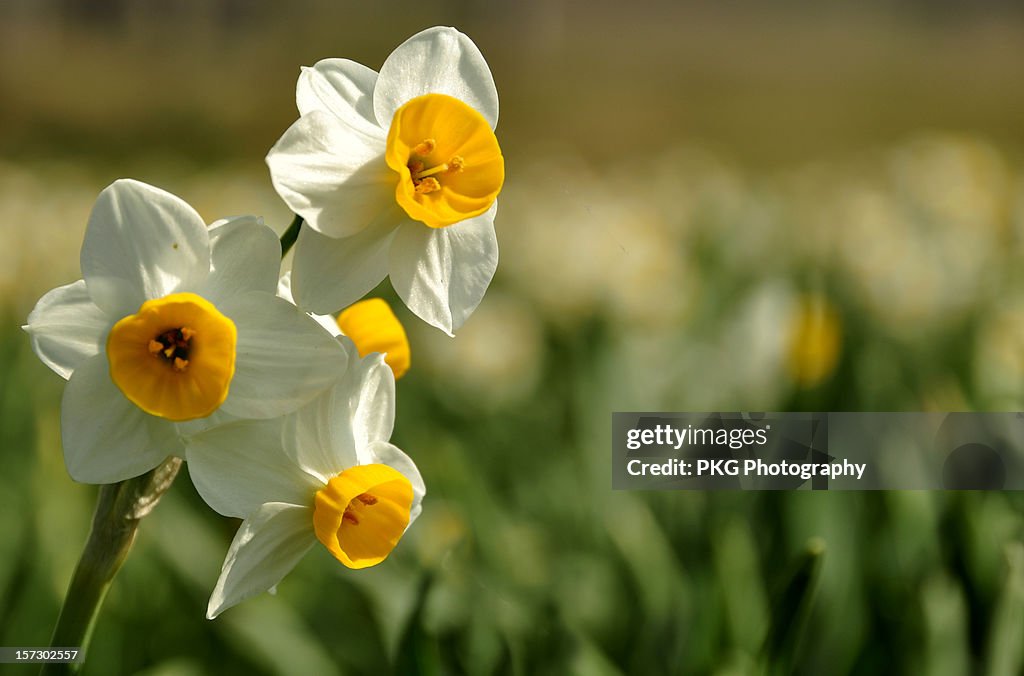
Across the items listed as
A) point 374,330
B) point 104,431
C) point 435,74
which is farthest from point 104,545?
point 435,74

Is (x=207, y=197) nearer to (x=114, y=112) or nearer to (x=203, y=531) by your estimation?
(x=203, y=531)

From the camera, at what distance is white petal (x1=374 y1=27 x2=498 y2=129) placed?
0.47 meters

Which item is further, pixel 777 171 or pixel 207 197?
pixel 777 171

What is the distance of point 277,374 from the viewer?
0.43m

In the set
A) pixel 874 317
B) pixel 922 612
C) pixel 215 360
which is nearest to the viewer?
pixel 215 360

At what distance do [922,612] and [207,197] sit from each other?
2207 millimetres

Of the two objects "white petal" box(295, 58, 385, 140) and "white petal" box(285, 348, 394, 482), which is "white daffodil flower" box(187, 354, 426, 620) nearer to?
"white petal" box(285, 348, 394, 482)

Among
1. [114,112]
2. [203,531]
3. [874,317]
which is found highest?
[114,112]

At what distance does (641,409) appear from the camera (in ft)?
5.35

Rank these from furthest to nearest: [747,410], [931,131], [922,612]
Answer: [931,131] < [747,410] < [922,612]

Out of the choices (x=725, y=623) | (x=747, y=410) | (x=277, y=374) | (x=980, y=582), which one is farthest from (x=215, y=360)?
(x=747, y=410)

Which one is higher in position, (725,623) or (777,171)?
(777,171)

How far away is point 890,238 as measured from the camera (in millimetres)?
2109

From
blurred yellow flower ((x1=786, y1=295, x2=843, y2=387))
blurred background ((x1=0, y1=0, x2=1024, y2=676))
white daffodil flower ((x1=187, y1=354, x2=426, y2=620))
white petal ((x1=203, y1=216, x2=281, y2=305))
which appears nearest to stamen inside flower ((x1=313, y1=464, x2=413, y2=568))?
white daffodil flower ((x1=187, y1=354, x2=426, y2=620))
